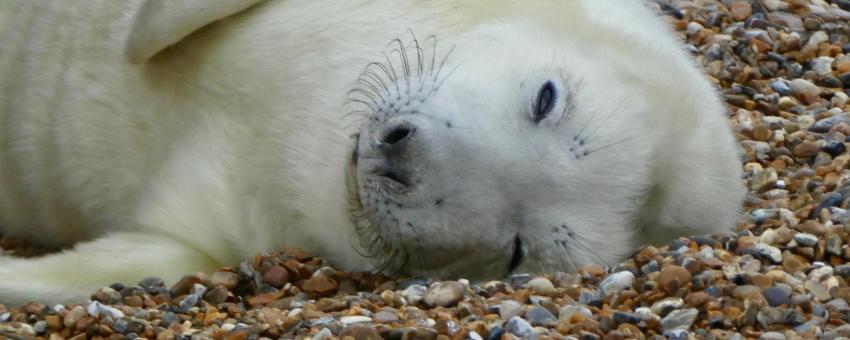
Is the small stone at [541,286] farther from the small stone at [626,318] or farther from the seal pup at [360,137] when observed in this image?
the small stone at [626,318]

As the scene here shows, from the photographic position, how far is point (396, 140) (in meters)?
3.60

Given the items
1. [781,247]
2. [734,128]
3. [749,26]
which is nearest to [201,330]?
[781,247]

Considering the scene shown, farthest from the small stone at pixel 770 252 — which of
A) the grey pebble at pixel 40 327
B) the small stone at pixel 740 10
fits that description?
the small stone at pixel 740 10

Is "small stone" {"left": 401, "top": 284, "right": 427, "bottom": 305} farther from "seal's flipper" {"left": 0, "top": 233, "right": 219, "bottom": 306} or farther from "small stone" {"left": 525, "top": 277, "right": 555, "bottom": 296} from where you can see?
"seal's flipper" {"left": 0, "top": 233, "right": 219, "bottom": 306}

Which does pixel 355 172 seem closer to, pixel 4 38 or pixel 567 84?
pixel 567 84

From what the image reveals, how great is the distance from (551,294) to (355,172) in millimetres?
587

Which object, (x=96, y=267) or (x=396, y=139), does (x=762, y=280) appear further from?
(x=96, y=267)

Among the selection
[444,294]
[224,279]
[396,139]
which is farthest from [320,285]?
[396,139]

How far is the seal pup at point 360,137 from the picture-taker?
145 inches

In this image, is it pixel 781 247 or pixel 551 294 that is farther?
pixel 781 247

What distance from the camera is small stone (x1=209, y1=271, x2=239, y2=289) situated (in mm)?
3873

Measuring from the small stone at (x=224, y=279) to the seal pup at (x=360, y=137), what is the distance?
177 millimetres

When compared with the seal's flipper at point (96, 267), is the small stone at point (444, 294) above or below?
below

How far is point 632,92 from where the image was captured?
13.0ft
